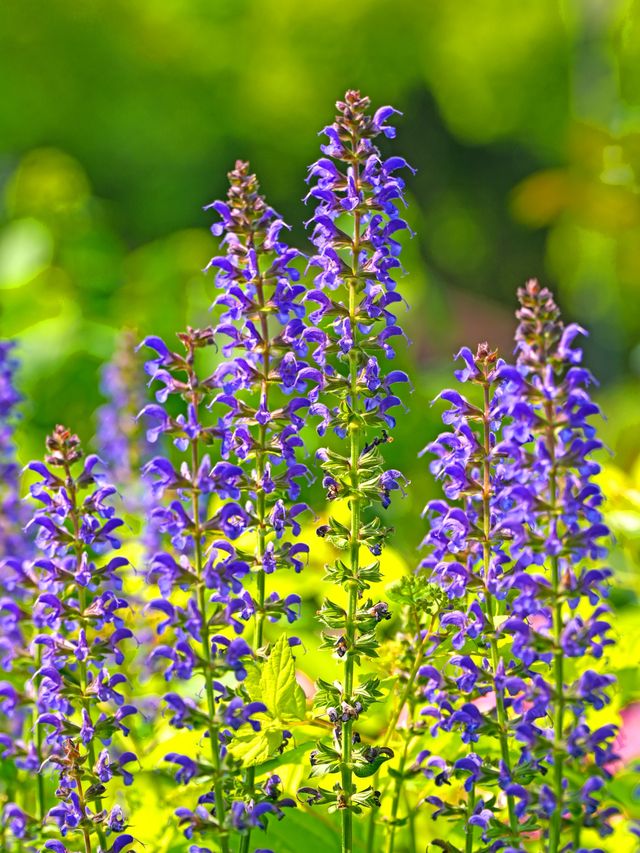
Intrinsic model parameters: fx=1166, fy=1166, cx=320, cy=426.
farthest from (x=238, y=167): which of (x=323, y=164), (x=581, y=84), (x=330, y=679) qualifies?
(x=581, y=84)

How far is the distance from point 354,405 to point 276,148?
783 inches

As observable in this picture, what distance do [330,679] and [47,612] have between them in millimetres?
866

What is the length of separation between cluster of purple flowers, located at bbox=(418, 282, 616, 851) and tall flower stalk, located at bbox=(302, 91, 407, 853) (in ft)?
0.44

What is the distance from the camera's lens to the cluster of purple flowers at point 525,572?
77.6 inches

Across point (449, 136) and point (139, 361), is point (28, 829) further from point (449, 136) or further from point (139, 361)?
point (449, 136)

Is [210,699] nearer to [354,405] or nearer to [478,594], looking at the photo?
[478,594]

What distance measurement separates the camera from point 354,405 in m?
2.32

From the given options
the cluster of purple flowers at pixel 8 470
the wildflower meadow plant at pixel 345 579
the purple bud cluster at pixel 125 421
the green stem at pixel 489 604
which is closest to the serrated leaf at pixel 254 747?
the wildflower meadow plant at pixel 345 579

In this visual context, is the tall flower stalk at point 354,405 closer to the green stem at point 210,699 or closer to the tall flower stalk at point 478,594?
the tall flower stalk at point 478,594

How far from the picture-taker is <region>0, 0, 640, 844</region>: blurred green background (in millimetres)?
7625

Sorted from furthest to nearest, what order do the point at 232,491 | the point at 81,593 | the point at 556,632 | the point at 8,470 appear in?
the point at 8,470 → the point at 81,593 → the point at 232,491 → the point at 556,632

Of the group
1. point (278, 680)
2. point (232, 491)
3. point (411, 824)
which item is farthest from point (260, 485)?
point (411, 824)

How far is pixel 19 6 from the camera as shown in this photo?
2125 cm

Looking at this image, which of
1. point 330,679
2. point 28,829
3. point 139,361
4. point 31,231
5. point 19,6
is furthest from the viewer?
point 19,6
